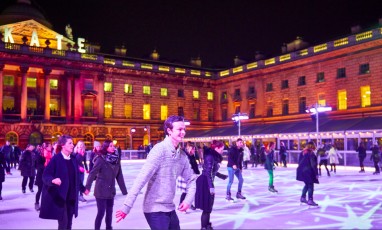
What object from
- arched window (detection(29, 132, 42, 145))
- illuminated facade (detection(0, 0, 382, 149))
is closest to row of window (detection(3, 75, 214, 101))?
illuminated facade (detection(0, 0, 382, 149))

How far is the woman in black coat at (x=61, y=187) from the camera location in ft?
19.6

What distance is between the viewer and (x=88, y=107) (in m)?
53.9

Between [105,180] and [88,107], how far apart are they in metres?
47.9

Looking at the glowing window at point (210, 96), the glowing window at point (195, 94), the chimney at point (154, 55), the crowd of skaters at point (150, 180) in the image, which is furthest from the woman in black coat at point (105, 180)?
the chimney at point (154, 55)

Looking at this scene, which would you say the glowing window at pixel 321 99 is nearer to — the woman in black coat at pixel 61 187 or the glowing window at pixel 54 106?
the glowing window at pixel 54 106

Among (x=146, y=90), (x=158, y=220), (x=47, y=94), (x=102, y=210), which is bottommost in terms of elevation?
(x=102, y=210)

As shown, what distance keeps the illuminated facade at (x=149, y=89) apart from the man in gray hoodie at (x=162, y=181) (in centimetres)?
3622

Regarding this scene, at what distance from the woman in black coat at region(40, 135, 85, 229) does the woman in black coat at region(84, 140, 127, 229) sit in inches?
38.8

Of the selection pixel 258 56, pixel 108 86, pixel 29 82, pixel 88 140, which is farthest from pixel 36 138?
pixel 258 56

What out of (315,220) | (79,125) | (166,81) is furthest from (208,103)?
(315,220)

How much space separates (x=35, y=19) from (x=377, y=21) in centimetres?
4223

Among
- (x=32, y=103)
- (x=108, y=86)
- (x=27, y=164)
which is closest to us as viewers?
(x=27, y=164)

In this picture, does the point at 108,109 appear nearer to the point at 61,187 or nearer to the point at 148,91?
the point at 148,91

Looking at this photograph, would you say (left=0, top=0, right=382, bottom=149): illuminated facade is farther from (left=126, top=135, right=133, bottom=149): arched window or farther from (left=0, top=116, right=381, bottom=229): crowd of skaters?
(left=0, top=116, right=381, bottom=229): crowd of skaters
